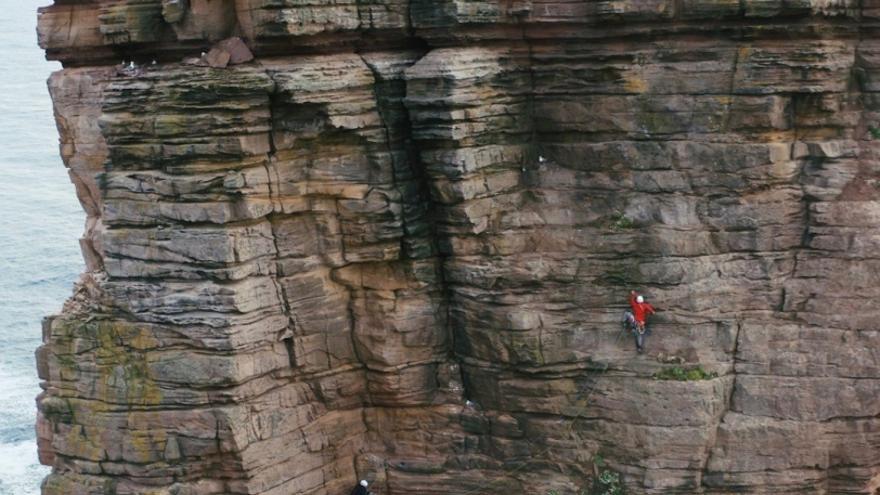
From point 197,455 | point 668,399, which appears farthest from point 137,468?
point 668,399

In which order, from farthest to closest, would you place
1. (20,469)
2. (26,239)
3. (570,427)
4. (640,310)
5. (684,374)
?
(26,239) → (20,469) → (570,427) → (640,310) → (684,374)

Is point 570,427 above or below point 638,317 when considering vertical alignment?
below

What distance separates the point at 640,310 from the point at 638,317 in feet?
0.42

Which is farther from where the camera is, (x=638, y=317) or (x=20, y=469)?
(x=20, y=469)

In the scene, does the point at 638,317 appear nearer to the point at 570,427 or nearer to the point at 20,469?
the point at 570,427

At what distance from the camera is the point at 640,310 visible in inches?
992

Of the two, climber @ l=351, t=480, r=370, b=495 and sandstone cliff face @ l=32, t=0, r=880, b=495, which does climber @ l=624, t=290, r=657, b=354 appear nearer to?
sandstone cliff face @ l=32, t=0, r=880, b=495

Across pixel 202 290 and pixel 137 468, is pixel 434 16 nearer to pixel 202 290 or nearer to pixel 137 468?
pixel 202 290

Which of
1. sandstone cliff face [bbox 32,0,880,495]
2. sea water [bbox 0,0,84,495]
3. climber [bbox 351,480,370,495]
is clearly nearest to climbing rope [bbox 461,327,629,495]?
sandstone cliff face [bbox 32,0,880,495]

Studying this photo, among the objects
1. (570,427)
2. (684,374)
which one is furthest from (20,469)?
(684,374)

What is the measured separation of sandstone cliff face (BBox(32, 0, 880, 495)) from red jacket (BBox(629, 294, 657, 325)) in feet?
1.13

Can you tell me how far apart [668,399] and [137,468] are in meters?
9.19

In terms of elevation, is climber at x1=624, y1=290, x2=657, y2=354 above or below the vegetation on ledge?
above

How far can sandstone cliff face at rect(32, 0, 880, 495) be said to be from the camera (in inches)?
954
